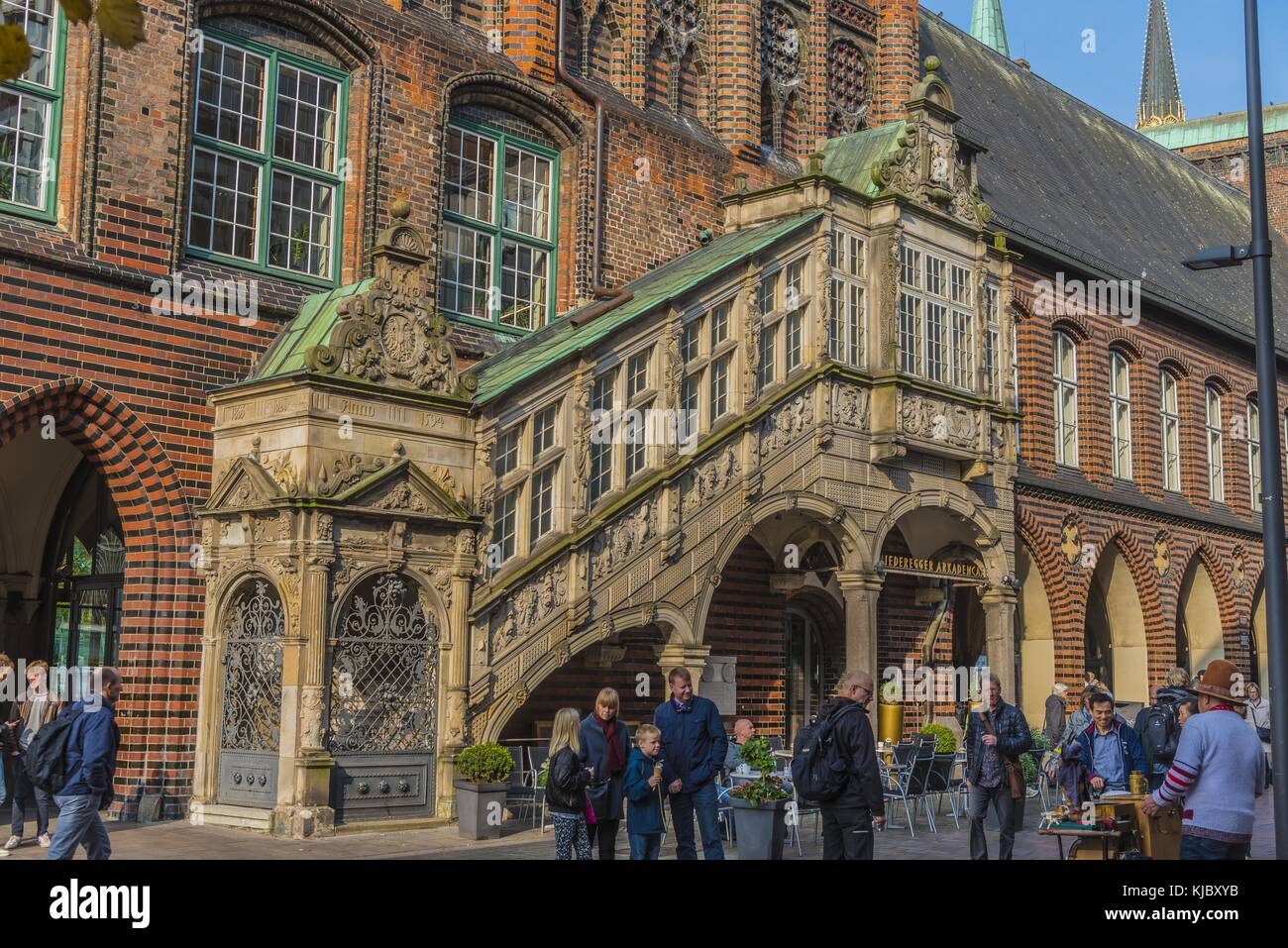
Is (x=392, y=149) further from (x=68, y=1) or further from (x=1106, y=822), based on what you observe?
(x=68, y=1)

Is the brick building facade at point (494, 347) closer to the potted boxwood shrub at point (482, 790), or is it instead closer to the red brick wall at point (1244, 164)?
the potted boxwood shrub at point (482, 790)

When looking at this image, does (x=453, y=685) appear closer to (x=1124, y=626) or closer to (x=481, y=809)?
(x=481, y=809)

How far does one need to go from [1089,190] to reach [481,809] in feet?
81.1

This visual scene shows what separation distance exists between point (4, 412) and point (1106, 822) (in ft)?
32.6

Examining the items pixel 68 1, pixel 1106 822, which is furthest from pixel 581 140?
pixel 68 1

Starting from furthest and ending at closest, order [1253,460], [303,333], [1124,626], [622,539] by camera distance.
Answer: [1253,460], [1124,626], [622,539], [303,333]

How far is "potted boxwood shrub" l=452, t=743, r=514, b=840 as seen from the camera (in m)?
13.8

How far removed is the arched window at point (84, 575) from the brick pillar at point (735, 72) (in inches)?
407

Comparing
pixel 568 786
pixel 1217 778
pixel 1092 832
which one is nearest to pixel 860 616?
pixel 1092 832

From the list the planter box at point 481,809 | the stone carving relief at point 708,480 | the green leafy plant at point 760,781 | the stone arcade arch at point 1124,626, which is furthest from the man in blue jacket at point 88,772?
the stone arcade arch at point 1124,626

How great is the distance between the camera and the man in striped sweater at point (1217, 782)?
8.17 metres

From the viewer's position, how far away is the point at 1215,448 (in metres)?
33.4

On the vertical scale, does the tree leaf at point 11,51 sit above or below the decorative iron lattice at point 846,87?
below

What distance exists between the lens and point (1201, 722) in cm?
838
